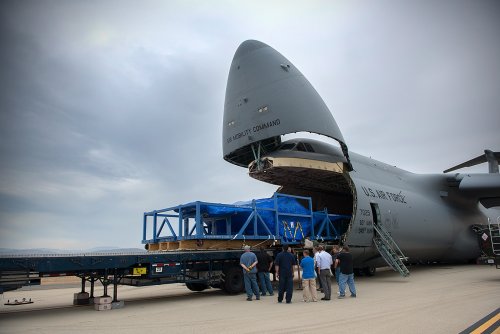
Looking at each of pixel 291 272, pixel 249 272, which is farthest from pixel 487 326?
pixel 249 272

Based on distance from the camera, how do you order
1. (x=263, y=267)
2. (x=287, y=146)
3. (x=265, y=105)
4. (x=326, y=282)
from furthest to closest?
(x=287, y=146)
(x=265, y=105)
(x=263, y=267)
(x=326, y=282)

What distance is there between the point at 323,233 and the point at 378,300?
647cm

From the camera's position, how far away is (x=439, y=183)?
22625mm

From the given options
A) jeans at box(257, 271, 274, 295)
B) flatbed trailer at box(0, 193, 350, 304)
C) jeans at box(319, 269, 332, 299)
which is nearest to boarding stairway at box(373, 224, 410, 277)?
flatbed trailer at box(0, 193, 350, 304)

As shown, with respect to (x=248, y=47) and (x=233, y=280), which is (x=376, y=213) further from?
(x=248, y=47)

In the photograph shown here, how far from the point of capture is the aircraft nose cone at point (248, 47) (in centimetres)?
1467

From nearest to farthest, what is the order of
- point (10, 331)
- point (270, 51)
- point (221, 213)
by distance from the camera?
point (10, 331) < point (221, 213) < point (270, 51)

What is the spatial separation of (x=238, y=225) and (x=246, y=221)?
108 cm

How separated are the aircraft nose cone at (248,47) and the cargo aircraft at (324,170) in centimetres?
4

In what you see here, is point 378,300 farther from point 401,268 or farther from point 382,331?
point 401,268

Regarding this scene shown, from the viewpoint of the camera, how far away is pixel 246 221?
1250cm

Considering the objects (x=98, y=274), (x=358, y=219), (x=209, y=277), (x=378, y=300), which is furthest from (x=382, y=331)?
(x=358, y=219)

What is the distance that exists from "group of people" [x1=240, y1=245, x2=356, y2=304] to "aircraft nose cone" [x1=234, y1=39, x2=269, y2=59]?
7771 mm

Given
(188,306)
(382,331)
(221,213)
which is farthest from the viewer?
(221,213)
